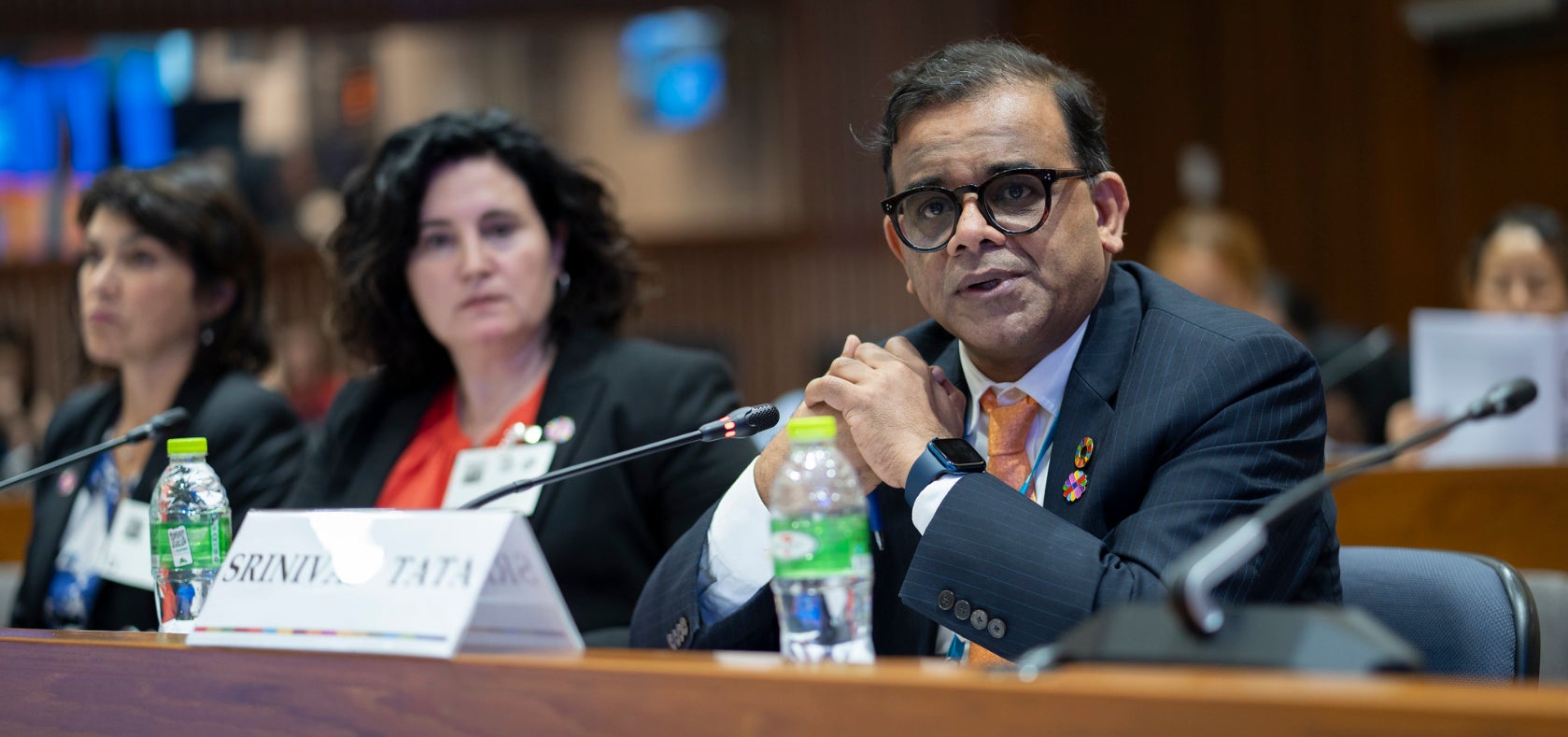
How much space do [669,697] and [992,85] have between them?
0.98 meters

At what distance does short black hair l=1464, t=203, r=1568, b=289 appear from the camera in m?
4.11

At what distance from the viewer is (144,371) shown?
2922 mm

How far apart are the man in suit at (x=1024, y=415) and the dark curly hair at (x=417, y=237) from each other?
0.98 meters

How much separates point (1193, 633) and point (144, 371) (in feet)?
8.21

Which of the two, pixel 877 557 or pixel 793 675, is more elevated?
pixel 793 675

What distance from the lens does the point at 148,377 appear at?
292cm

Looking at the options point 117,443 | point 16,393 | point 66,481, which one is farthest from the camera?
point 16,393

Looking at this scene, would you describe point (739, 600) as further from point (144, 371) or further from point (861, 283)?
point (861, 283)

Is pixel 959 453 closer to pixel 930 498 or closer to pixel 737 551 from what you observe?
pixel 930 498

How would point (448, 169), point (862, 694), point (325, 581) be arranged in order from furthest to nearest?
point (448, 169) → point (325, 581) → point (862, 694)

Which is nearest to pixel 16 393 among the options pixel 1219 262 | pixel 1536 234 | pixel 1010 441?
pixel 1219 262

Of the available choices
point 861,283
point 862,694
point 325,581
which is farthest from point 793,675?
point 861,283

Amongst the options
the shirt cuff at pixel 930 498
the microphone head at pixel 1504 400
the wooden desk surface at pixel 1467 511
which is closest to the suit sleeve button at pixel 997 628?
the shirt cuff at pixel 930 498

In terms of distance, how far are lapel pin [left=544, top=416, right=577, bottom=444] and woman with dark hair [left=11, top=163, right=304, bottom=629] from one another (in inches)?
24.8
